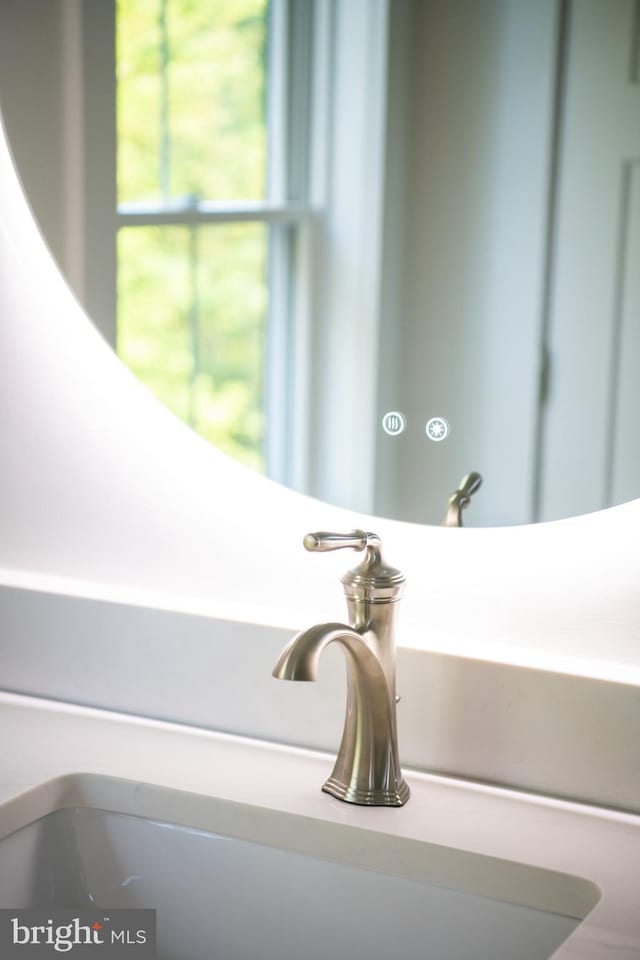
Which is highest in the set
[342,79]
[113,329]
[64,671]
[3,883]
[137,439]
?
[342,79]

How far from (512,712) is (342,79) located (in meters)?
0.57

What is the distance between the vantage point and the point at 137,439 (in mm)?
1152

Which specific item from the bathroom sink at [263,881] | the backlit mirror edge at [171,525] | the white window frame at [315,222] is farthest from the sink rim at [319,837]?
the white window frame at [315,222]

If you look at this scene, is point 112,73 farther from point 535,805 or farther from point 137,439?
point 535,805

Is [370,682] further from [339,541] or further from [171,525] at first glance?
[171,525]

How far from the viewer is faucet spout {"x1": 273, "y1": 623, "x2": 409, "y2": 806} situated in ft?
3.11

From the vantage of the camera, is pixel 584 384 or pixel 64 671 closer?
pixel 584 384

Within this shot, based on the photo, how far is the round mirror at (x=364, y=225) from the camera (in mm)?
956

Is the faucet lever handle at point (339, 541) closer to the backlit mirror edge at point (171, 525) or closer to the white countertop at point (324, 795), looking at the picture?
the backlit mirror edge at point (171, 525)

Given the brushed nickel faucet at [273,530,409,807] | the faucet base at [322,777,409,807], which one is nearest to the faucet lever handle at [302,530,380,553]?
the brushed nickel faucet at [273,530,409,807]

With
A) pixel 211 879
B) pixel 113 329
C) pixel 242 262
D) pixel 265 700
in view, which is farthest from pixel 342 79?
pixel 211 879

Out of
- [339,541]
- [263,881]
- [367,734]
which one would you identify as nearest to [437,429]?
[339,541]

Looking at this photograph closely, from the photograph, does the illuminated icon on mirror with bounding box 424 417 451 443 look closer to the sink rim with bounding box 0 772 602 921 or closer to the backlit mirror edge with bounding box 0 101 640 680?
the backlit mirror edge with bounding box 0 101 640 680

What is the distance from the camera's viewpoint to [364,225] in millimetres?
1040
